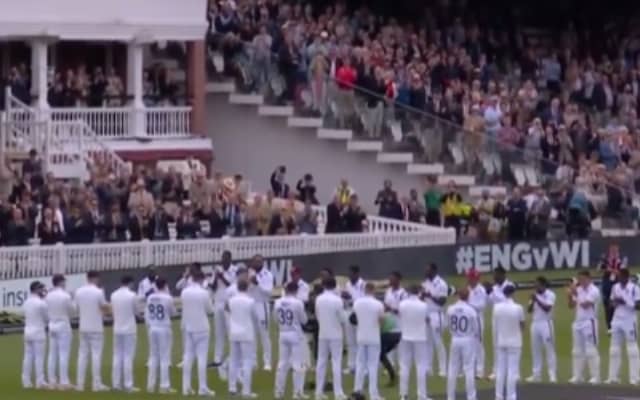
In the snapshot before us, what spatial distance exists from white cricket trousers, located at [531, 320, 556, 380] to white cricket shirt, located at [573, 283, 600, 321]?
0.51 m

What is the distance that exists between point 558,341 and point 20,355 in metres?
9.34

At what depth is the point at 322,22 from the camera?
62.6m

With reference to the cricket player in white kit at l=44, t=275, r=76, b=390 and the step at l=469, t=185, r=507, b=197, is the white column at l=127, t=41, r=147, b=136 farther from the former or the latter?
the cricket player in white kit at l=44, t=275, r=76, b=390

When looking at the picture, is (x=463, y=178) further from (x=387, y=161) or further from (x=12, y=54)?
(x=12, y=54)

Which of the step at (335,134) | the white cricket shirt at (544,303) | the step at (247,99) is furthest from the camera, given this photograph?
the step at (247,99)

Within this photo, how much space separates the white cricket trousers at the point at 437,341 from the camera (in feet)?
137

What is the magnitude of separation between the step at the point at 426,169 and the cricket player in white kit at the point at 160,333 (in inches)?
793

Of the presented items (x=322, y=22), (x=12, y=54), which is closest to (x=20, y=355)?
(x=12, y=54)

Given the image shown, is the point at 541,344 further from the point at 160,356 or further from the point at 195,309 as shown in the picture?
the point at 160,356

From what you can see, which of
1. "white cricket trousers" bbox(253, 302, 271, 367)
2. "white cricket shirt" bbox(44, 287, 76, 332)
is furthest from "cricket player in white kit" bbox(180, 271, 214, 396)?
"white cricket shirt" bbox(44, 287, 76, 332)

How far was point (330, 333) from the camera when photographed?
39781 mm

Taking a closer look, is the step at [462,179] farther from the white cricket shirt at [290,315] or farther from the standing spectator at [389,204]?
the white cricket shirt at [290,315]

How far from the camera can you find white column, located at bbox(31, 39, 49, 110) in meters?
57.1

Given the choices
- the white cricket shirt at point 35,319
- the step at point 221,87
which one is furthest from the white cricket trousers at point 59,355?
the step at point 221,87
